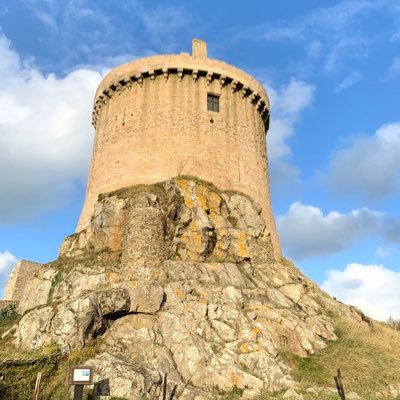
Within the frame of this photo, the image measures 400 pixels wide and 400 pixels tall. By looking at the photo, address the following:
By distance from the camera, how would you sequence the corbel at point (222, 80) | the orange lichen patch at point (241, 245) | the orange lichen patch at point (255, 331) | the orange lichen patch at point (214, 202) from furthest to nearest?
1. the corbel at point (222, 80)
2. the orange lichen patch at point (214, 202)
3. the orange lichen patch at point (241, 245)
4. the orange lichen patch at point (255, 331)

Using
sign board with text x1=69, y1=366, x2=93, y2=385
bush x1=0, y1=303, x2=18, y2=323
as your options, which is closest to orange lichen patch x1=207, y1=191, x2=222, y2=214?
bush x1=0, y1=303, x2=18, y2=323

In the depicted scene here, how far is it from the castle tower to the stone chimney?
65 millimetres

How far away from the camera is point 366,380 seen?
46.3 feet

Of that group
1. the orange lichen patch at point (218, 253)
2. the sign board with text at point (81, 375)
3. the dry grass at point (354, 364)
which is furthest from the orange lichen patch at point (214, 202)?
the sign board with text at point (81, 375)

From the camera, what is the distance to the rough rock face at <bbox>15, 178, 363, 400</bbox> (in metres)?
13.8

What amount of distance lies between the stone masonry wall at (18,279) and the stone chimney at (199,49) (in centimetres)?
1743

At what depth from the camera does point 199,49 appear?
1017 inches

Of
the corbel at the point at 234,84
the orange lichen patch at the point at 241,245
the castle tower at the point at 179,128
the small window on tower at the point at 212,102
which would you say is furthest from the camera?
the corbel at the point at 234,84

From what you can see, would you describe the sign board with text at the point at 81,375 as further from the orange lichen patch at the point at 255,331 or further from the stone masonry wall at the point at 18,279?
the stone masonry wall at the point at 18,279

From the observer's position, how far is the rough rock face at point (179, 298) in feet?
45.1

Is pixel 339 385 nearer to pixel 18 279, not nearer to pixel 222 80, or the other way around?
pixel 222 80

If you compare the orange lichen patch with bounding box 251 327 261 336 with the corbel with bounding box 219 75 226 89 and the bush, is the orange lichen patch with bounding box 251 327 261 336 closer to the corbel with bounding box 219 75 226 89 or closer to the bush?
the bush

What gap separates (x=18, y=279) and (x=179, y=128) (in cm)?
1438

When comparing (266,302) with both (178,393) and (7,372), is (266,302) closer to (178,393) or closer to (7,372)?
(178,393)
